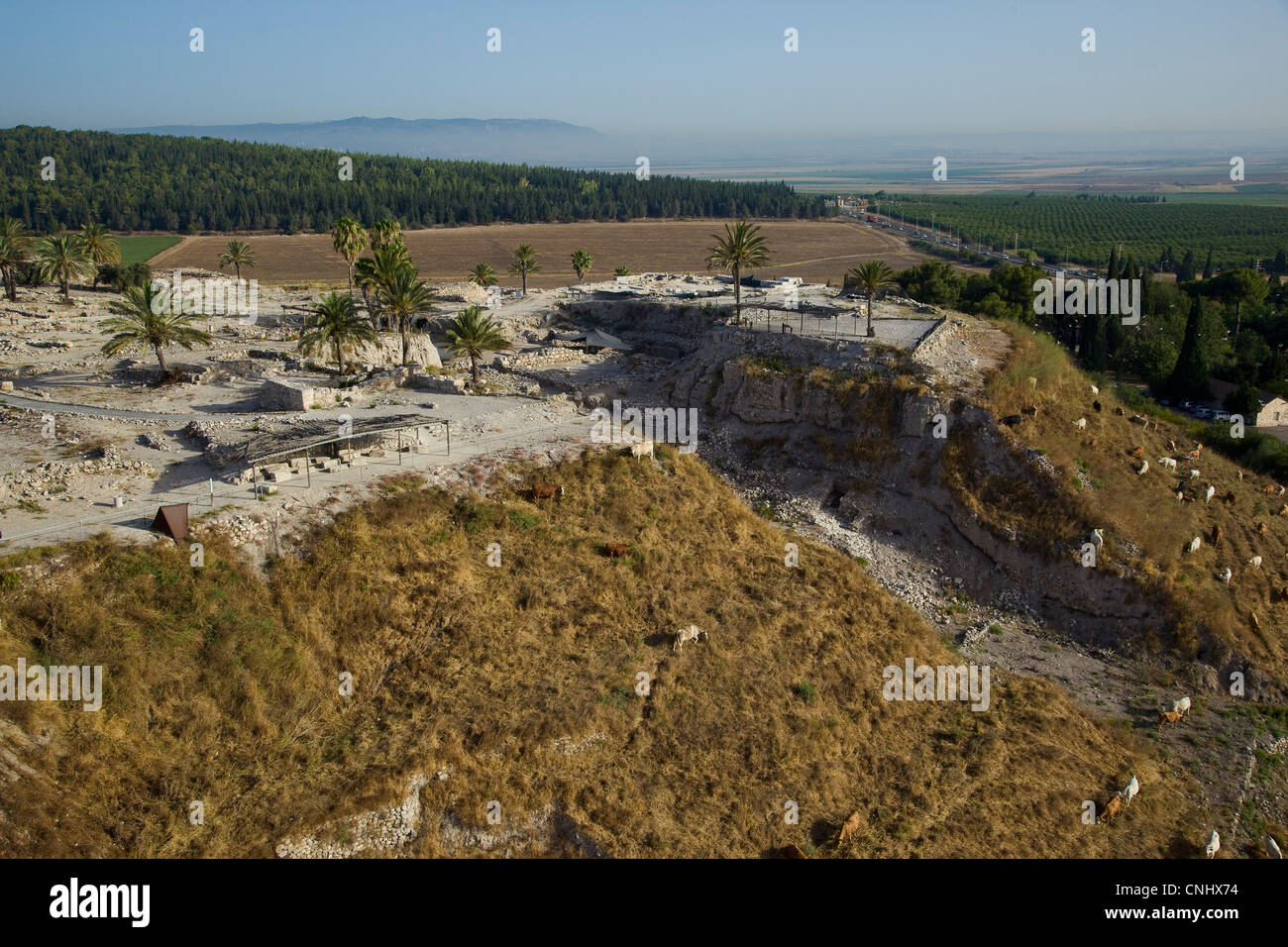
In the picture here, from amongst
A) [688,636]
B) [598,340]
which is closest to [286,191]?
[598,340]

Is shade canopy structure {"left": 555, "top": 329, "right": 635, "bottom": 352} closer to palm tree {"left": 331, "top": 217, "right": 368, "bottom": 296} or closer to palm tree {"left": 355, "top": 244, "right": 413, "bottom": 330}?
palm tree {"left": 355, "top": 244, "right": 413, "bottom": 330}

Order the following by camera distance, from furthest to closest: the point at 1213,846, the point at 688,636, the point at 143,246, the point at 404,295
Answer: the point at 143,246
the point at 404,295
the point at 688,636
the point at 1213,846

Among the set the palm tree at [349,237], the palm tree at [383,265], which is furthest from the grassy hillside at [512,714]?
the palm tree at [349,237]

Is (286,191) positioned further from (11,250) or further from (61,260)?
(11,250)

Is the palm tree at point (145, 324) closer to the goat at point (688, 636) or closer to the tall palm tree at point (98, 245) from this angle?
the goat at point (688, 636)

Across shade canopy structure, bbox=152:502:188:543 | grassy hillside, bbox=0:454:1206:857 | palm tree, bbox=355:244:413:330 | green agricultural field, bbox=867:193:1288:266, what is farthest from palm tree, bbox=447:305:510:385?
green agricultural field, bbox=867:193:1288:266

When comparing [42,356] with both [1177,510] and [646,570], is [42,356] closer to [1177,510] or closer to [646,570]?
[646,570]

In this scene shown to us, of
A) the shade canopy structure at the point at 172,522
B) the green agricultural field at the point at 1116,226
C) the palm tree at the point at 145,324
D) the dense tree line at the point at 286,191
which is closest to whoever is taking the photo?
the shade canopy structure at the point at 172,522
